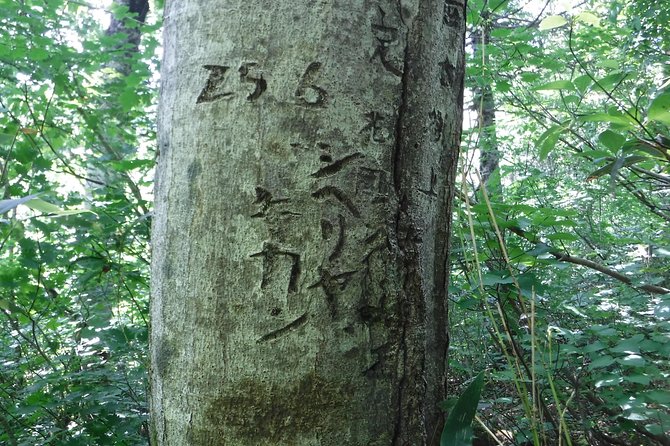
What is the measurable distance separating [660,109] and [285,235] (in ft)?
2.98

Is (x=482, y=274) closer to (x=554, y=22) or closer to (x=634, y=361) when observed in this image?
(x=634, y=361)

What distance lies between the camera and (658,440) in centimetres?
178

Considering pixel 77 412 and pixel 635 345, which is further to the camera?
pixel 77 412

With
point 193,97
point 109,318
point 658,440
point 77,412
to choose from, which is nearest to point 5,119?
point 109,318

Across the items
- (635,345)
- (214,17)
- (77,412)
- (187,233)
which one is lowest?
(77,412)

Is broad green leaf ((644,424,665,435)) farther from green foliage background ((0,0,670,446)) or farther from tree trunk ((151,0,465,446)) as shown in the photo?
tree trunk ((151,0,465,446))

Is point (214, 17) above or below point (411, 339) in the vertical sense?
above

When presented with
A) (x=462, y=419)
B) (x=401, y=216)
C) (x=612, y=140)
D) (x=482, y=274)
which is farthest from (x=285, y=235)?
(x=482, y=274)

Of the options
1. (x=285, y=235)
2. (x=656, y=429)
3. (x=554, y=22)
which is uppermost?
(x=554, y=22)

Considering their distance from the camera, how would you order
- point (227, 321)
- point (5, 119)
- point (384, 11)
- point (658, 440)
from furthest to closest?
point (5, 119) < point (658, 440) < point (384, 11) < point (227, 321)

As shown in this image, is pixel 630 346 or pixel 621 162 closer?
pixel 621 162

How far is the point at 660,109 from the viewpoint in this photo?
3.85 ft

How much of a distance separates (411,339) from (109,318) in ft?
6.58

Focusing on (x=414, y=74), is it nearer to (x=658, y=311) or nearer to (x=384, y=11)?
(x=384, y=11)
